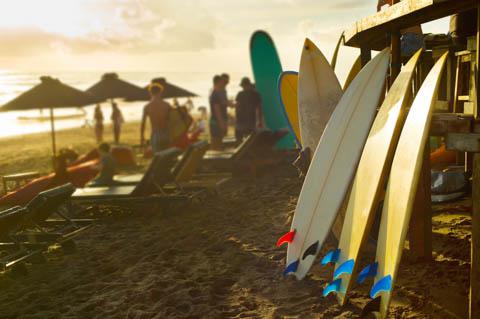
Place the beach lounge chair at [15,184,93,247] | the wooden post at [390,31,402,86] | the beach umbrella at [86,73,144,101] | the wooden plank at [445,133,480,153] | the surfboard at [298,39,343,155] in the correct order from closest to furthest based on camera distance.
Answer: the wooden plank at [445,133,480,153] < the wooden post at [390,31,402,86] < the beach lounge chair at [15,184,93,247] < the surfboard at [298,39,343,155] < the beach umbrella at [86,73,144,101]

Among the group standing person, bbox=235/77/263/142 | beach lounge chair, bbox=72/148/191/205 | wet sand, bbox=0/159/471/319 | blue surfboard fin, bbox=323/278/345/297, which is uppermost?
standing person, bbox=235/77/263/142

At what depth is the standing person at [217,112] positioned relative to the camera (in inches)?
445

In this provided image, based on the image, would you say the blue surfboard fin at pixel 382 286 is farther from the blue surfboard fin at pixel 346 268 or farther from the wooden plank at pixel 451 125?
the wooden plank at pixel 451 125

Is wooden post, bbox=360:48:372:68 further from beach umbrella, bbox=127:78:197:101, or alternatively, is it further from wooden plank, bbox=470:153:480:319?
beach umbrella, bbox=127:78:197:101

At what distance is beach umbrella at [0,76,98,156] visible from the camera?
10.7m

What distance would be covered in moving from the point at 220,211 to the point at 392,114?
3.81 m

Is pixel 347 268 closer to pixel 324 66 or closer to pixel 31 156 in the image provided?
pixel 324 66

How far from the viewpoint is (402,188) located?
3.60m

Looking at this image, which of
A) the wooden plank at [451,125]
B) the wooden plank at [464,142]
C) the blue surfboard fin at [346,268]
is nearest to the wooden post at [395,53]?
the wooden plank at [451,125]

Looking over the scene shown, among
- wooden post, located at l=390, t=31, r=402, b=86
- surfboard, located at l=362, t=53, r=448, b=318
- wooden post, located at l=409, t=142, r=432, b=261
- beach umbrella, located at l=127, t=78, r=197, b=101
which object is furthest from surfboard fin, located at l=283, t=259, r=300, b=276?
beach umbrella, located at l=127, t=78, r=197, b=101

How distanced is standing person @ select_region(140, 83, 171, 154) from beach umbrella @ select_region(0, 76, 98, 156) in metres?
2.87

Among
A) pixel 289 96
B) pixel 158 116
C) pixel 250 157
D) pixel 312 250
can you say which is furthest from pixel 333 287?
pixel 250 157

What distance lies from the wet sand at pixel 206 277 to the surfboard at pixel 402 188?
0.41 meters

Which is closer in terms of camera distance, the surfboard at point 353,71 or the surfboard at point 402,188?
the surfboard at point 402,188
